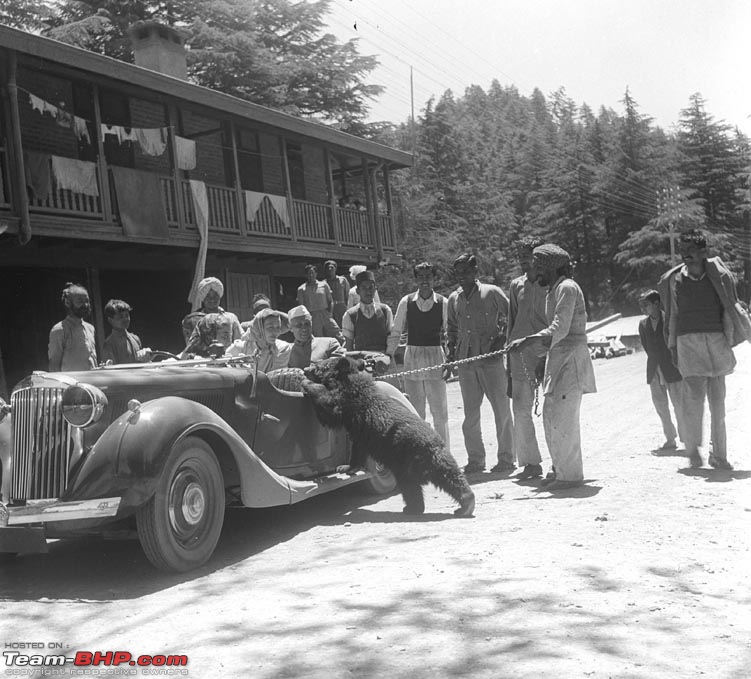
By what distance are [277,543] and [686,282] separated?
3946 mm

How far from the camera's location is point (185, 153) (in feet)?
51.0

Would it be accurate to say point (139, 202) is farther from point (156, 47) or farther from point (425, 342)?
point (425, 342)

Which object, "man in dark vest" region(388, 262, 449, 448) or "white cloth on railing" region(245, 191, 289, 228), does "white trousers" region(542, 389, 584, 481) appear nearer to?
"man in dark vest" region(388, 262, 449, 448)

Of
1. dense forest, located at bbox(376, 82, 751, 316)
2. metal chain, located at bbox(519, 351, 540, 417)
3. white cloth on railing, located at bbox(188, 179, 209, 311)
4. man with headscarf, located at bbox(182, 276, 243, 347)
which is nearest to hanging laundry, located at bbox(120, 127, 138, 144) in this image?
white cloth on railing, located at bbox(188, 179, 209, 311)

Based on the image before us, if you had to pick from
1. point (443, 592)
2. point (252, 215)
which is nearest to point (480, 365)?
point (443, 592)

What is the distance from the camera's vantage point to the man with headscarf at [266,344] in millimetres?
6582

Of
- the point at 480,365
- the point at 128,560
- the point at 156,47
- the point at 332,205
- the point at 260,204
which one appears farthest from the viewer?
the point at 332,205

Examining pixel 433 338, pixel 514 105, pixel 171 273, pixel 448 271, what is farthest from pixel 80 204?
pixel 514 105

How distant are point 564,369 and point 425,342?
183 centimetres

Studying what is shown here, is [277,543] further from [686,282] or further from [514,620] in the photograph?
[686,282]

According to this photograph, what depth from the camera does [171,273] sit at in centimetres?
1705

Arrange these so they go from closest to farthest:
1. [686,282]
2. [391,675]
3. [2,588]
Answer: [391,675], [2,588], [686,282]

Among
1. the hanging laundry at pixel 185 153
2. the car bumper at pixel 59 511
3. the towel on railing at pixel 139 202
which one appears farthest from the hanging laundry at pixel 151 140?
the car bumper at pixel 59 511

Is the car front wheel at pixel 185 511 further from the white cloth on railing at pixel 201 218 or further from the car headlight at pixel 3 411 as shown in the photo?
the white cloth on railing at pixel 201 218
